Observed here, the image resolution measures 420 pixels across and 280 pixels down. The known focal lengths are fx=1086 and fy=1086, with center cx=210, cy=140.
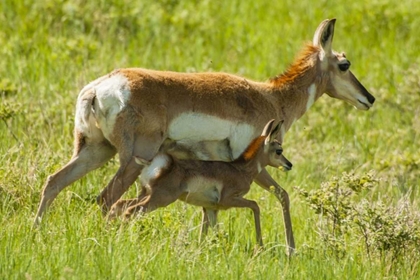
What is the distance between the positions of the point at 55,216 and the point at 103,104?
103 centimetres

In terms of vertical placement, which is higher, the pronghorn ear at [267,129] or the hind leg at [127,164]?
the pronghorn ear at [267,129]

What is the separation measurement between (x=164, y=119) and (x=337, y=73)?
2.34 meters

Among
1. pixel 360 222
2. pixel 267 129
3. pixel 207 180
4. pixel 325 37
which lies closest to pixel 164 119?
pixel 207 180

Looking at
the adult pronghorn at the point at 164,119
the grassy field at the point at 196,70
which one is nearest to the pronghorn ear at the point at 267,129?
the adult pronghorn at the point at 164,119

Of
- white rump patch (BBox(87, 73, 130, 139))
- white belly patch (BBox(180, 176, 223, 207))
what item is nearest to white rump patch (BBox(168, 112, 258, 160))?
white belly patch (BBox(180, 176, 223, 207))

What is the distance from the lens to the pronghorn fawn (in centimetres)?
880

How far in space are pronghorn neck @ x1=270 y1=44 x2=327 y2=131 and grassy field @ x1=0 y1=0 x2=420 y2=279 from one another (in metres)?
0.66

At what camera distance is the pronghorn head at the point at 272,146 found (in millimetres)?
9609

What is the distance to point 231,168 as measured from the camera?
934cm

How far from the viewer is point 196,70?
1477 centimetres

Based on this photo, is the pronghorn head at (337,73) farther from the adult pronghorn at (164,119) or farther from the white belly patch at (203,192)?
the white belly patch at (203,192)

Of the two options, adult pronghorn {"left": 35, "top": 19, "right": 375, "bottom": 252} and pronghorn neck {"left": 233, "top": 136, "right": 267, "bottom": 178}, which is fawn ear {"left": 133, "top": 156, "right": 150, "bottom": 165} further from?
pronghorn neck {"left": 233, "top": 136, "right": 267, "bottom": 178}

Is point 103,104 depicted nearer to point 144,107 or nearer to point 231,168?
point 144,107

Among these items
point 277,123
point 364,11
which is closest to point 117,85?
point 277,123
